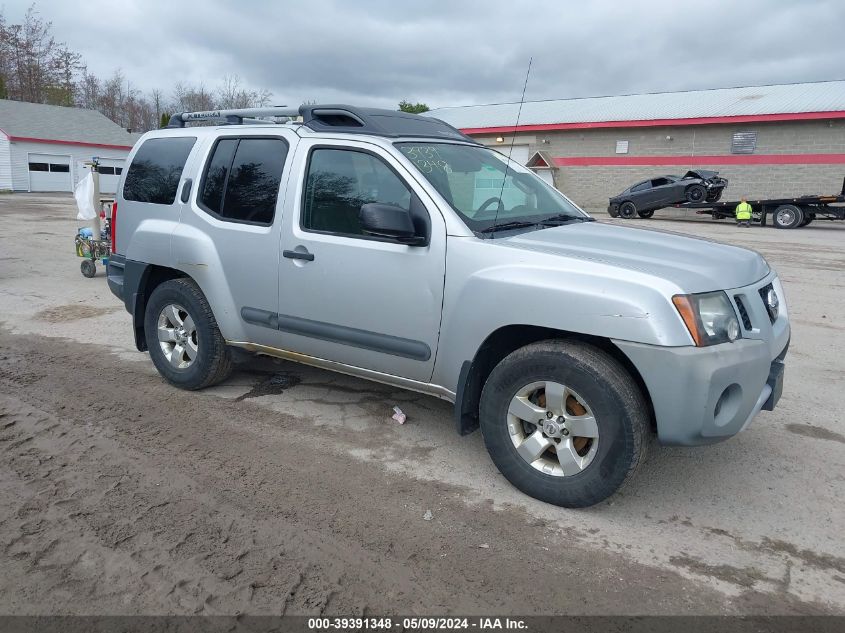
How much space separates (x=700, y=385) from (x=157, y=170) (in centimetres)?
429

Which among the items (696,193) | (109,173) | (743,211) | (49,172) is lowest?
(49,172)

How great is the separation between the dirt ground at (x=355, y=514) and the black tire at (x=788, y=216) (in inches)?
761

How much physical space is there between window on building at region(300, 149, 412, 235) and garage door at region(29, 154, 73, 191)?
42786 mm

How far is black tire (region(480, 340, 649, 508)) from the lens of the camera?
10.5 feet

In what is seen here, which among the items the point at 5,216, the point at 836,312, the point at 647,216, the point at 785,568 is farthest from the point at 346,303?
the point at 647,216

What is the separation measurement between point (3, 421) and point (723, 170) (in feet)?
101

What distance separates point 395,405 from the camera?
16.2ft

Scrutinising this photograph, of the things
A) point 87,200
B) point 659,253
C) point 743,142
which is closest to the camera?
point 659,253

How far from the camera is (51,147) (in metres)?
40.5

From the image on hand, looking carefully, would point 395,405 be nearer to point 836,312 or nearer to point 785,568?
point 785,568

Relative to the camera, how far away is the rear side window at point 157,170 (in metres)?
5.08

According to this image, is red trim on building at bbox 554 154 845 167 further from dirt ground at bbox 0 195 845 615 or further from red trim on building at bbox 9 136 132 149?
red trim on building at bbox 9 136 132 149

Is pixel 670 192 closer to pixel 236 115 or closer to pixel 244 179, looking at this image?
pixel 236 115

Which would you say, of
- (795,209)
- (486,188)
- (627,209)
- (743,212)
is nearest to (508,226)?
(486,188)
